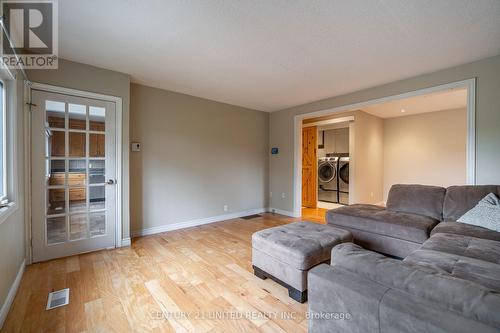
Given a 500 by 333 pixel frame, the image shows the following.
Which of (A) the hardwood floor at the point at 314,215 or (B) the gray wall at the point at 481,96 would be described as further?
(A) the hardwood floor at the point at 314,215

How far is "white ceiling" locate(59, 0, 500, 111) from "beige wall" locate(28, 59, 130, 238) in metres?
0.13

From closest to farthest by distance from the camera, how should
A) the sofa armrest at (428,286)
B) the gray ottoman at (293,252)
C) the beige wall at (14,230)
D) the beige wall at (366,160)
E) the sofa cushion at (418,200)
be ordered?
the sofa armrest at (428,286), the beige wall at (14,230), the gray ottoman at (293,252), the sofa cushion at (418,200), the beige wall at (366,160)

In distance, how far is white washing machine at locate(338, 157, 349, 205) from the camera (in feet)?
19.2

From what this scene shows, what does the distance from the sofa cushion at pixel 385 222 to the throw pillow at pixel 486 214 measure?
33 centimetres

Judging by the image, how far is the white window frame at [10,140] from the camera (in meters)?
2.04

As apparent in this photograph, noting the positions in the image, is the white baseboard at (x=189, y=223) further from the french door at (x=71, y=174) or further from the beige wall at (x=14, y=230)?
the beige wall at (x=14, y=230)

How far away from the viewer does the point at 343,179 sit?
19.4 ft

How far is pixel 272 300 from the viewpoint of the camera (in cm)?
193

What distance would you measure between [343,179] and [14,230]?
6.08m

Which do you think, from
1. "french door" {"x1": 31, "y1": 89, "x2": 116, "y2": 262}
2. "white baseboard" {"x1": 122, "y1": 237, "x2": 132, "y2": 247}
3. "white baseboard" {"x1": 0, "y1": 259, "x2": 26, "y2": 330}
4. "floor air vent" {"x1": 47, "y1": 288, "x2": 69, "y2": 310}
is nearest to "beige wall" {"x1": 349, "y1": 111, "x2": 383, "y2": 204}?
"white baseboard" {"x1": 122, "y1": 237, "x2": 132, "y2": 247}

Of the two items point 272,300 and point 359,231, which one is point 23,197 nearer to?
point 272,300

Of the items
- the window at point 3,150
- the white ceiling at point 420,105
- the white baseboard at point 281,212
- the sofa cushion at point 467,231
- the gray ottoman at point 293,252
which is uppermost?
the white ceiling at point 420,105

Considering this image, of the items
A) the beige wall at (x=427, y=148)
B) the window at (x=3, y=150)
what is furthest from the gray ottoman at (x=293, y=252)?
the beige wall at (x=427, y=148)

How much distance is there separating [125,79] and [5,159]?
5.48ft
